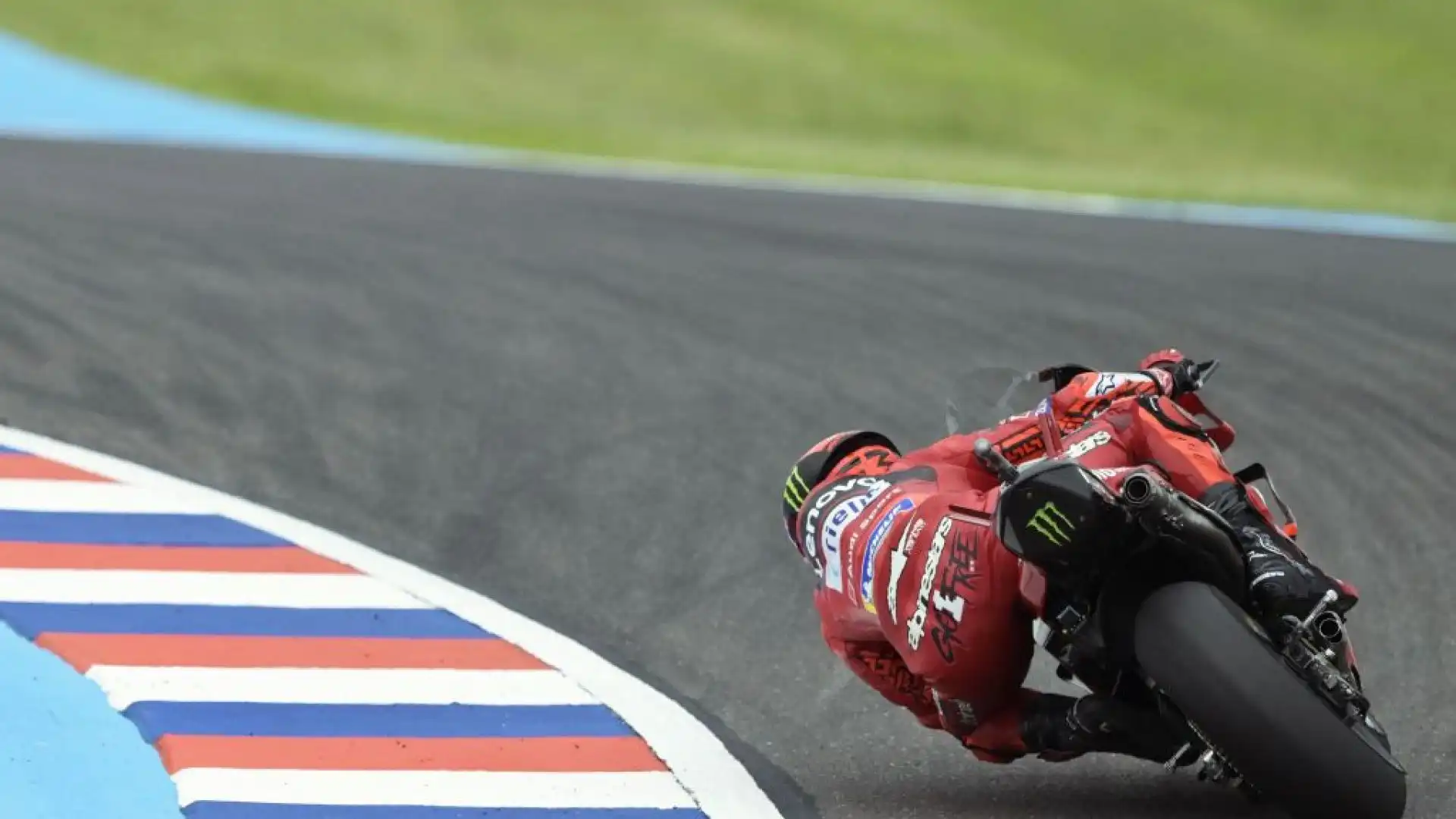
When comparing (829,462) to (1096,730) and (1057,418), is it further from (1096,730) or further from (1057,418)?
(1096,730)

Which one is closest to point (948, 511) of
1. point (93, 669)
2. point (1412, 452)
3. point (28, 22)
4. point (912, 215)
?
point (93, 669)

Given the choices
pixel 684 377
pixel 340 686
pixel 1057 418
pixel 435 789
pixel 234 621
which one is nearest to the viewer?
pixel 435 789

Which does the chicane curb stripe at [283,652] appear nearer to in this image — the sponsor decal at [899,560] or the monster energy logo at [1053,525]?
the sponsor decal at [899,560]

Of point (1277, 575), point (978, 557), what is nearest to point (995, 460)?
point (978, 557)

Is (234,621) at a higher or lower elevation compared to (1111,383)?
lower

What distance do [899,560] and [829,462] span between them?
0.65 meters

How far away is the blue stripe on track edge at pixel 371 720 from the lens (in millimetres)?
4699

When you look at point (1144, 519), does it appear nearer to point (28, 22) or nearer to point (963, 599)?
point (963, 599)

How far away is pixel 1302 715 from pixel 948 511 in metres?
1.02

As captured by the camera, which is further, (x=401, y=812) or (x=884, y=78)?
(x=884, y=78)

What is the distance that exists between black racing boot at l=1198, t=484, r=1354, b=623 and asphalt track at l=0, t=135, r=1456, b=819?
2.50 ft

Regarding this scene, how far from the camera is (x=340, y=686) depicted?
16.8 feet

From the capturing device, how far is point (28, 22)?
2000cm

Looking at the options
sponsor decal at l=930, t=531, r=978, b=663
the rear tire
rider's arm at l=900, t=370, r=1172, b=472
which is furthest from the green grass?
the rear tire
